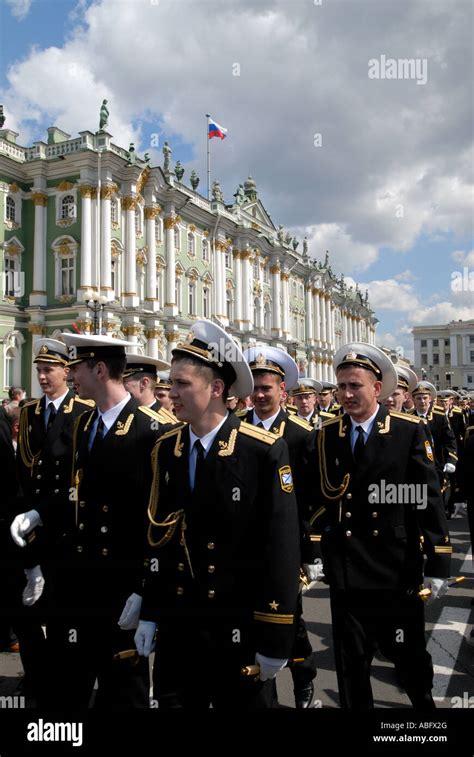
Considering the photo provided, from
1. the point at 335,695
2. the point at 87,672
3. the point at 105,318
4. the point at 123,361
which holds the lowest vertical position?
the point at 335,695

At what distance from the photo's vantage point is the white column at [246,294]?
48.6 meters

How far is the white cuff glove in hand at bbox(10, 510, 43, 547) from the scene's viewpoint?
3.95 meters

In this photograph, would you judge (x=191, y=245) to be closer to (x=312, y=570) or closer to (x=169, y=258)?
(x=169, y=258)

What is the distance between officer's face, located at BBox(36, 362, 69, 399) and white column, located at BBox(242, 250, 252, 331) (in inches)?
1709

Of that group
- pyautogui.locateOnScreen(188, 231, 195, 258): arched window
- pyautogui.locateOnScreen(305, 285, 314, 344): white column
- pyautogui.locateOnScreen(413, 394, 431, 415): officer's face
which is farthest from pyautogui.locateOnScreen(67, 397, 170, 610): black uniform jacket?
pyautogui.locateOnScreen(305, 285, 314, 344): white column

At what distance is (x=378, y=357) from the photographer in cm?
420

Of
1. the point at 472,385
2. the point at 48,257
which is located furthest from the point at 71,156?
the point at 472,385

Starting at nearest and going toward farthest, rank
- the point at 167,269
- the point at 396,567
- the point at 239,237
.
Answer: the point at 396,567 → the point at 167,269 → the point at 239,237

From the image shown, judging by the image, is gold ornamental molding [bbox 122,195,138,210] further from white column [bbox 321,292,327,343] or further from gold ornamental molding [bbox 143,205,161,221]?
white column [bbox 321,292,327,343]

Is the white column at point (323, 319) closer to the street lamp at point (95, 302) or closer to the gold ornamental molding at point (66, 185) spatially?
the gold ornamental molding at point (66, 185)

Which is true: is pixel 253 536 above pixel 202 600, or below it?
above

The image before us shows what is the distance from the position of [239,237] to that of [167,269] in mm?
10768

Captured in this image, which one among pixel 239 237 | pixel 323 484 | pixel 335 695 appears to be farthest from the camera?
pixel 239 237

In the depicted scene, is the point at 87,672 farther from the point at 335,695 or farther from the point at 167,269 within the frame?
the point at 167,269
